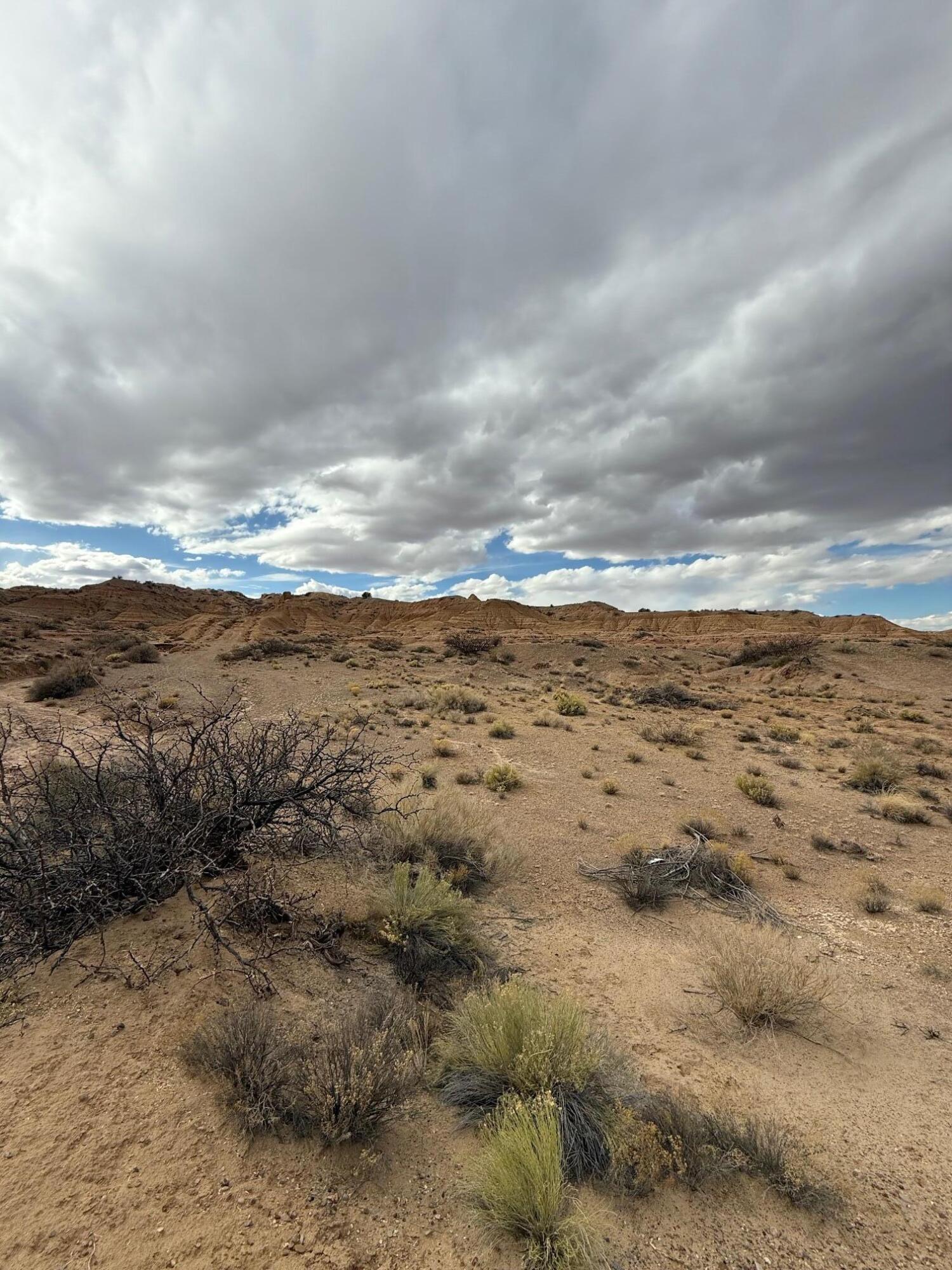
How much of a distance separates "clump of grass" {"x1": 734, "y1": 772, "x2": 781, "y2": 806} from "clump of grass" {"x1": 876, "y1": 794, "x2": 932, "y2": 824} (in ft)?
5.03

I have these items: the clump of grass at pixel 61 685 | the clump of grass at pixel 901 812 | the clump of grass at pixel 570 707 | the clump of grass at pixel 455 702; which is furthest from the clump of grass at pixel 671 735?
the clump of grass at pixel 61 685

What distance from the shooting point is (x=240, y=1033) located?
9.98ft

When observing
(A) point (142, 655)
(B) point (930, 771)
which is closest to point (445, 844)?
(B) point (930, 771)

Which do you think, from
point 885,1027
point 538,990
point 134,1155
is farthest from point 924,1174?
point 134,1155

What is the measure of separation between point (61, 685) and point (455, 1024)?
16.6 metres

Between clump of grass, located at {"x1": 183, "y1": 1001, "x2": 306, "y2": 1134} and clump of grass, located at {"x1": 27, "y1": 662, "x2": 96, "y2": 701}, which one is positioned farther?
clump of grass, located at {"x1": 27, "y1": 662, "x2": 96, "y2": 701}

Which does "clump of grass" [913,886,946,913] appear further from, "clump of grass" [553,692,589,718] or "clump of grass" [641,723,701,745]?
"clump of grass" [553,692,589,718]

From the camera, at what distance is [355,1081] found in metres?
2.76

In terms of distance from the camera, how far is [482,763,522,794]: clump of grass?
956 centimetres

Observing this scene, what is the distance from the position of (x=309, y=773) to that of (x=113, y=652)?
76.3 ft

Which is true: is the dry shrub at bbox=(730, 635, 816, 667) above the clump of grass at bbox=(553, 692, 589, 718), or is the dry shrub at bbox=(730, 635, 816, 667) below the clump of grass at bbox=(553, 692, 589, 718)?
above

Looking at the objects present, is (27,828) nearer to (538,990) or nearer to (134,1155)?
(134,1155)

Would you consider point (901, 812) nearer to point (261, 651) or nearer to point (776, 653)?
point (261, 651)

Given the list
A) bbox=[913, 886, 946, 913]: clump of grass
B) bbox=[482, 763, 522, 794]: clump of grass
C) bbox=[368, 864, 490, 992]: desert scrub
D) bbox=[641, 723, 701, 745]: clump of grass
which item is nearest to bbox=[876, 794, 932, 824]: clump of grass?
bbox=[913, 886, 946, 913]: clump of grass
